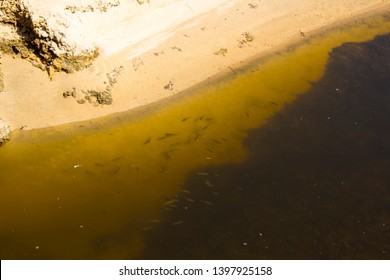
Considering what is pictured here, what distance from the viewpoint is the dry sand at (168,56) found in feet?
30.9

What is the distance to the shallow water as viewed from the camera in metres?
6.68

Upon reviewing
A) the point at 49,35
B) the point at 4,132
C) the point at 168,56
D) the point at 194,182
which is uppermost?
the point at 49,35

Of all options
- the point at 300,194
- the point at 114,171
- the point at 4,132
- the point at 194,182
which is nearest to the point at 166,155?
the point at 194,182

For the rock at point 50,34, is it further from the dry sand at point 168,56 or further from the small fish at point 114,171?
the small fish at point 114,171

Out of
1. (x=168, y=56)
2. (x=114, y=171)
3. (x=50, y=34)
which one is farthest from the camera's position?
(x=168, y=56)

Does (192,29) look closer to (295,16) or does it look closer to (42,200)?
(295,16)

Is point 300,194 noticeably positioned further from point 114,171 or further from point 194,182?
point 114,171

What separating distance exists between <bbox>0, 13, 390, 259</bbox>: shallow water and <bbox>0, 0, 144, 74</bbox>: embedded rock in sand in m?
1.62

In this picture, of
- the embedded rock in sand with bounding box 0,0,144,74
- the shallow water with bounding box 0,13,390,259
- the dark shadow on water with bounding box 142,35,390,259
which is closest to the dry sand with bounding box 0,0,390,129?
the embedded rock in sand with bounding box 0,0,144,74

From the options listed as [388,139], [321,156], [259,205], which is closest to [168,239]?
[259,205]

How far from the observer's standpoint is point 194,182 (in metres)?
7.76

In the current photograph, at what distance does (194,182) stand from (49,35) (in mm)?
4844

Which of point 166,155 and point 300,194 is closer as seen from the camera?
point 300,194

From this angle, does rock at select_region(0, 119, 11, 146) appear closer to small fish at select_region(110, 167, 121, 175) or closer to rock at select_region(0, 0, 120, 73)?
rock at select_region(0, 0, 120, 73)
